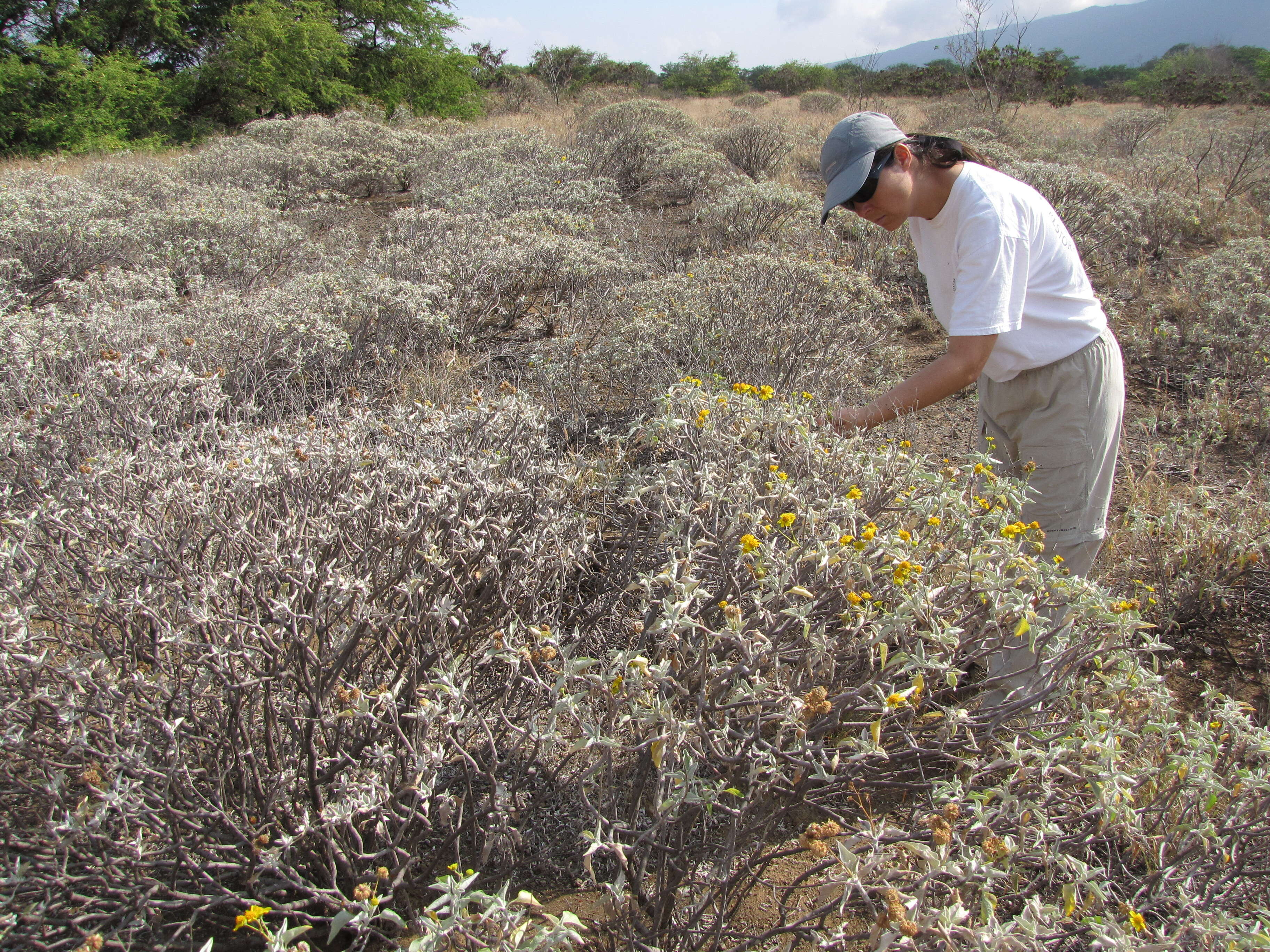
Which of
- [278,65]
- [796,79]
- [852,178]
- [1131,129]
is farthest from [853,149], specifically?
[796,79]

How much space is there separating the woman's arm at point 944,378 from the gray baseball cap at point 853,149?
0.50 m

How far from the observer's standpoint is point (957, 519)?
164cm

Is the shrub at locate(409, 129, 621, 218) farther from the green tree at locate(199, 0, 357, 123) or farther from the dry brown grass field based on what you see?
the green tree at locate(199, 0, 357, 123)

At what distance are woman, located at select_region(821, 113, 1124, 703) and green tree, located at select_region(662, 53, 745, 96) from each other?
102ft

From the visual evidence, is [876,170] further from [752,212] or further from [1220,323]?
[752,212]

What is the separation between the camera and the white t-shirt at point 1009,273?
1.75 m

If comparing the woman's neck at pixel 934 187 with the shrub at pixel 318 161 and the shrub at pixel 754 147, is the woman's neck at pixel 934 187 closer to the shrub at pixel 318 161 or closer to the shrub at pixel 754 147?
the shrub at pixel 318 161

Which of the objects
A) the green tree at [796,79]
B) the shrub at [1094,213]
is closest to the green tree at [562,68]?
the green tree at [796,79]

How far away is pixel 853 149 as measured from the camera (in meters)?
1.81

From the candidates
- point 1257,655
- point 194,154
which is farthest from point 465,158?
point 1257,655

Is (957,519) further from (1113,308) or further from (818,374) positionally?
(1113,308)

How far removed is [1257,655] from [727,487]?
88.7 inches

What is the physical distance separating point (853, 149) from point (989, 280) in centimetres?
50

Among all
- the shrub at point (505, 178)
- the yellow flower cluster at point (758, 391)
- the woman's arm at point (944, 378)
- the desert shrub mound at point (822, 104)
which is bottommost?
the yellow flower cluster at point (758, 391)
